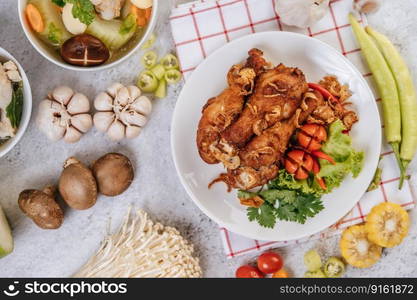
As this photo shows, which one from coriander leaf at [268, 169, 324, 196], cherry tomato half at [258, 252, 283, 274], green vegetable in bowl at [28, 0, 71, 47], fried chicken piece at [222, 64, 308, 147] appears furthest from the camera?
cherry tomato half at [258, 252, 283, 274]

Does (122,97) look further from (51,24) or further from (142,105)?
(51,24)

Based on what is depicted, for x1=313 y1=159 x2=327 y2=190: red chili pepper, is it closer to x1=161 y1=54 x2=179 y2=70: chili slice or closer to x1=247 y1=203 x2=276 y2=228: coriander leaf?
x1=247 y1=203 x2=276 y2=228: coriander leaf

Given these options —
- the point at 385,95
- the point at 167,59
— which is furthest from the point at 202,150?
the point at 385,95

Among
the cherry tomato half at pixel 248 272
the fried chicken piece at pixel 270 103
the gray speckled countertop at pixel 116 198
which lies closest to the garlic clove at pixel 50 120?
the gray speckled countertop at pixel 116 198

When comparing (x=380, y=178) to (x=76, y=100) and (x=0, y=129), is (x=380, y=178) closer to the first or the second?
(x=76, y=100)

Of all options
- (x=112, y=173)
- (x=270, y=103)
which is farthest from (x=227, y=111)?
(x=112, y=173)

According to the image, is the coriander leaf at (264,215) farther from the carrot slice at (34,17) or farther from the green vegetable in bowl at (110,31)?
the carrot slice at (34,17)

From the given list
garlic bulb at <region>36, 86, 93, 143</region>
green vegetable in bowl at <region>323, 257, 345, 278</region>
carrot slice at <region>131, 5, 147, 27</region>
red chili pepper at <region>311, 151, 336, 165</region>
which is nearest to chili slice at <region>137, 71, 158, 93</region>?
garlic bulb at <region>36, 86, 93, 143</region>
